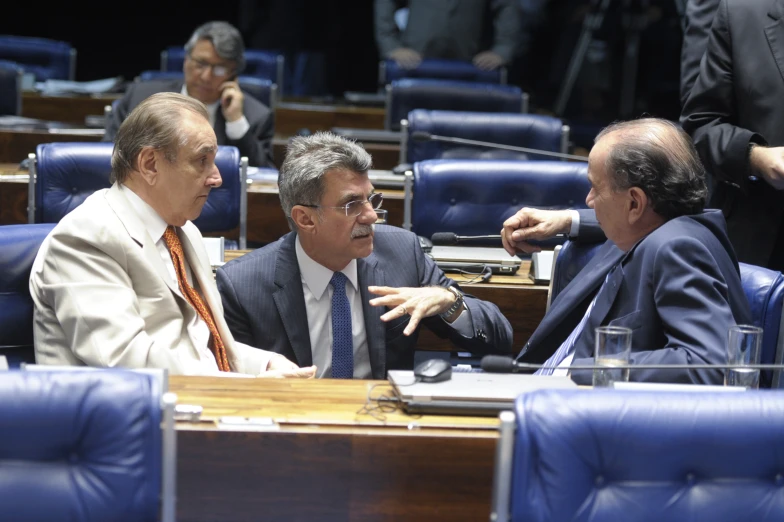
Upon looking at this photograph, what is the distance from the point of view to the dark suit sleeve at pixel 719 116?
2.96 metres

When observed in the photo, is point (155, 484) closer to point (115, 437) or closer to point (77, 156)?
point (115, 437)

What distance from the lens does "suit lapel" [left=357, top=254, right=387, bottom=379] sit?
8.46 ft

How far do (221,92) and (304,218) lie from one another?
8.78 feet

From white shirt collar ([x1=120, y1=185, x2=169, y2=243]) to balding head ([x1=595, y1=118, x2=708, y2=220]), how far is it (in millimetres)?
977

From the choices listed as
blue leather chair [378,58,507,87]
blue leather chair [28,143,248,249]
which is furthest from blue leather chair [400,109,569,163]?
blue leather chair [378,58,507,87]

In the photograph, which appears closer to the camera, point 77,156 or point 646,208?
point 646,208

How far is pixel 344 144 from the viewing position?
102 inches

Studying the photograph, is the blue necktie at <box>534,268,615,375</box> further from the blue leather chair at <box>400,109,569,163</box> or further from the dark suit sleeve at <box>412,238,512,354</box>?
the blue leather chair at <box>400,109,569,163</box>

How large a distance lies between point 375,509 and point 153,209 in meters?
0.95

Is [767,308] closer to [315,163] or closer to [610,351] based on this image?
[610,351]

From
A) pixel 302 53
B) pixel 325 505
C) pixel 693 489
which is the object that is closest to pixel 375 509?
pixel 325 505

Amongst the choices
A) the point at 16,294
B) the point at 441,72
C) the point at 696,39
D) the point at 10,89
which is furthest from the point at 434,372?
the point at 441,72

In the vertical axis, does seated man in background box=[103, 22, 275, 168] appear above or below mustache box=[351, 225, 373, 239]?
above

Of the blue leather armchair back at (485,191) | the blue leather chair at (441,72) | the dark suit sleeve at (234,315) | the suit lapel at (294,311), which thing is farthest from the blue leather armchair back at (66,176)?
the blue leather chair at (441,72)
